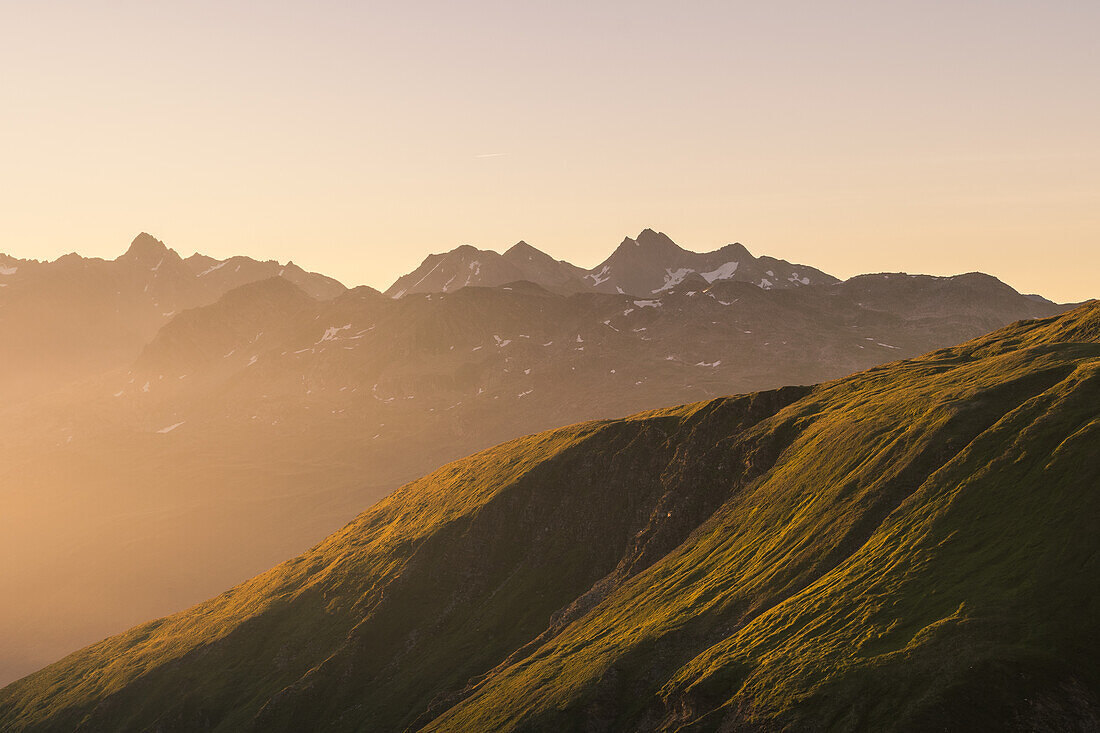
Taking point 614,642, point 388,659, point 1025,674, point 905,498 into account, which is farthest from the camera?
point 388,659

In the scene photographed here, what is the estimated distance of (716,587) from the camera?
9988 centimetres

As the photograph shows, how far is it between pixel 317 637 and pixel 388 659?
19.5 m

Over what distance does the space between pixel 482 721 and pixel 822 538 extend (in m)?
45.3

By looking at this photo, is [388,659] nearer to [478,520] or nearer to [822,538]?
[478,520]

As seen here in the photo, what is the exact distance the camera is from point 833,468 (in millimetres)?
108062

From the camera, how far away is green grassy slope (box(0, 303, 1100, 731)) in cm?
6894

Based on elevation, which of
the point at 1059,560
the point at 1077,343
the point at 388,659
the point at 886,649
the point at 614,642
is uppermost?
the point at 1077,343

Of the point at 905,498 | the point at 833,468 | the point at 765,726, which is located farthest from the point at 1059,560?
the point at 833,468

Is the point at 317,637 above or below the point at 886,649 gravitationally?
below

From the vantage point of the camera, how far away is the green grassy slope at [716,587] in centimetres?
6894

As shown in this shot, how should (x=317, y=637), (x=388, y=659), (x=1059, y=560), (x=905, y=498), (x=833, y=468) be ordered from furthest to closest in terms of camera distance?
(x=317, y=637), (x=388, y=659), (x=833, y=468), (x=905, y=498), (x=1059, y=560)

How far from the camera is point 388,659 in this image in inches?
5448

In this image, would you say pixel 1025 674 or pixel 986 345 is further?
pixel 986 345

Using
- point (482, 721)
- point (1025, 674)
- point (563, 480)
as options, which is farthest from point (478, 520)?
point (1025, 674)
